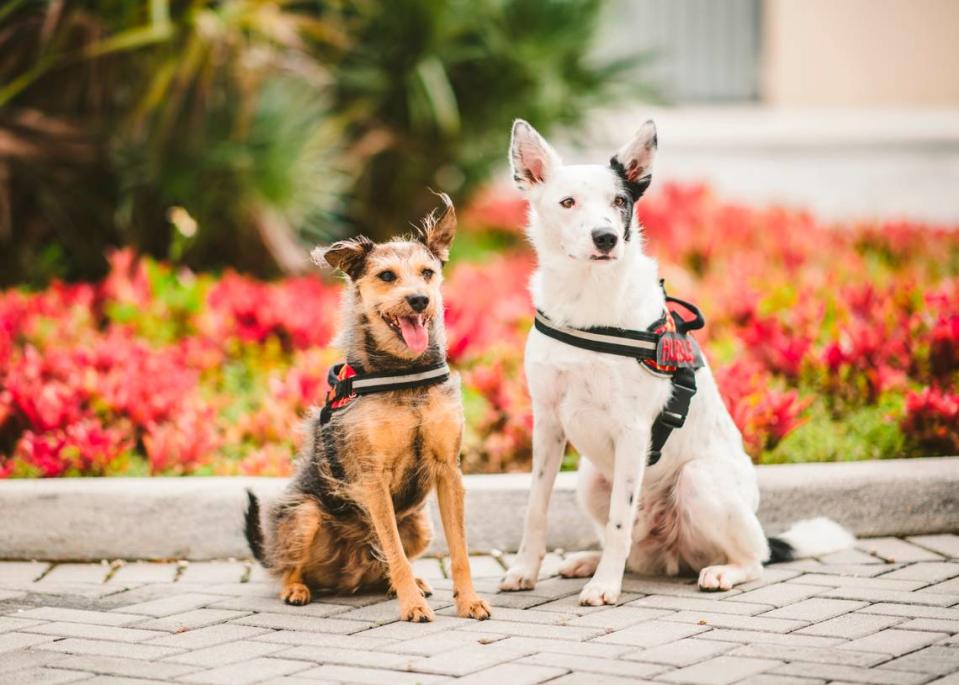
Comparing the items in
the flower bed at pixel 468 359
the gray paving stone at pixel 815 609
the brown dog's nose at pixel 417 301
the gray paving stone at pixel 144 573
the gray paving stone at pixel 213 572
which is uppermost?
the brown dog's nose at pixel 417 301

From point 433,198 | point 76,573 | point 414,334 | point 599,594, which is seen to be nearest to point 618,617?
point 599,594

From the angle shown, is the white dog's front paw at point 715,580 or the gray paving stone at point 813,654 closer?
the gray paving stone at point 813,654

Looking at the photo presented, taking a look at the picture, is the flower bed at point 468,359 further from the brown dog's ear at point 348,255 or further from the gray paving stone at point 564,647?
the gray paving stone at point 564,647

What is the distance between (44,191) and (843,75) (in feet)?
30.4

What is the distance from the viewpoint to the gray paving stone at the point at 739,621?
12.2 ft

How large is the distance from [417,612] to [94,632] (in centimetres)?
A: 110

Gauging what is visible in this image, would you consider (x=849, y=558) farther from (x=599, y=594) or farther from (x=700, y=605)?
(x=599, y=594)

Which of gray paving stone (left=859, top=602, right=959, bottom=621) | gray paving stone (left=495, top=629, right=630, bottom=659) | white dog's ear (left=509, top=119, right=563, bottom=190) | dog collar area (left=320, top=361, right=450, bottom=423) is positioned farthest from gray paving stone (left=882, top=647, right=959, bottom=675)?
white dog's ear (left=509, top=119, right=563, bottom=190)

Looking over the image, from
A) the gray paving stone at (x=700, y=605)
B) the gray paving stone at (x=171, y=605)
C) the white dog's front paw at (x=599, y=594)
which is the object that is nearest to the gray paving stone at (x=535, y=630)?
the white dog's front paw at (x=599, y=594)

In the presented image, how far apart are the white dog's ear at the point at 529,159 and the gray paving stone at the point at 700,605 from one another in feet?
5.23

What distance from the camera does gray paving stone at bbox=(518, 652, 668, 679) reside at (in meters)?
3.29

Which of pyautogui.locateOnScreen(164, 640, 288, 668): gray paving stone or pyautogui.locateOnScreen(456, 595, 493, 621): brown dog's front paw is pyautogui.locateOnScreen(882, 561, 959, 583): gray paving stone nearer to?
pyautogui.locateOnScreen(456, 595, 493, 621): brown dog's front paw

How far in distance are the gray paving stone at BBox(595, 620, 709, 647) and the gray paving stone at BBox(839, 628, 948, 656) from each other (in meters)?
0.49

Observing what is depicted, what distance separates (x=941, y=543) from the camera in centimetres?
471
